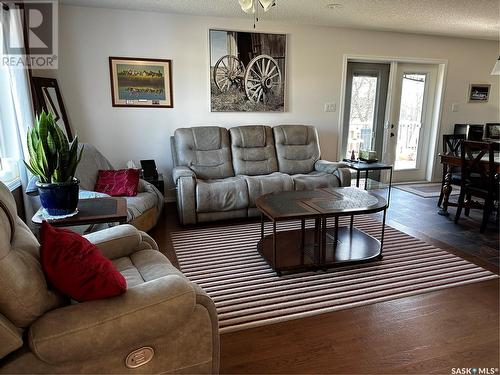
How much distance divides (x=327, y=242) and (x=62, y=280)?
7.45 feet

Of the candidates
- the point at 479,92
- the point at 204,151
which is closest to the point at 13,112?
the point at 204,151

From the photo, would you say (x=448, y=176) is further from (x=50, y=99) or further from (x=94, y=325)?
(x=50, y=99)

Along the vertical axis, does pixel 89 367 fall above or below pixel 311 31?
below

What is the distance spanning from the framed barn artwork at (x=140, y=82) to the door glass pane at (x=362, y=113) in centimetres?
278

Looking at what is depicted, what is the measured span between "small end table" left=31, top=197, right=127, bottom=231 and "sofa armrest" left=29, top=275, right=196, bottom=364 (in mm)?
866

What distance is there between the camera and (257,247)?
9.72 ft

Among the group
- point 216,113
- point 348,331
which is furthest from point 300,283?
Result: point 216,113

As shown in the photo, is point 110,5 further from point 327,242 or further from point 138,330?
point 138,330

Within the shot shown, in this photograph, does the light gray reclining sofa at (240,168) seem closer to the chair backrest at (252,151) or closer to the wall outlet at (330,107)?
the chair backrest at (252,151)

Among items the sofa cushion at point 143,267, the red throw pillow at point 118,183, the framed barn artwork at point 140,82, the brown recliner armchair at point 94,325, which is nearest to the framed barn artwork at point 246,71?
the framed barn artwork at point 140,82

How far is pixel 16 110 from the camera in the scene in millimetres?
2928

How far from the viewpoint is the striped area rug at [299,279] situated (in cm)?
216

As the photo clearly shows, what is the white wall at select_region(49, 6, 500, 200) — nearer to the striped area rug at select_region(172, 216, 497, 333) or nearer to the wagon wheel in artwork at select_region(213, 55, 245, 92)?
the wagon wheel in artwork at select_region(213, 55, 245, 92)
